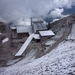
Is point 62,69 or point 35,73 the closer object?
point 62,69

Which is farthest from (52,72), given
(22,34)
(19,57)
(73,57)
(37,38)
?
(22,34)

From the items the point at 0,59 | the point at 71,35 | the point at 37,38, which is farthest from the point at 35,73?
the point at 37,38

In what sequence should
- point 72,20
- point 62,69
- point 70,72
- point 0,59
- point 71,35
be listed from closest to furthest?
point 70,72, point 62,69, point 0,59, point 71,35, point 72,20

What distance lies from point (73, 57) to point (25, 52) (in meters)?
13.6

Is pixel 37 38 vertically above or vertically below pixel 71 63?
below

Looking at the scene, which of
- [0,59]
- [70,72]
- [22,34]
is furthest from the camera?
[22,34]

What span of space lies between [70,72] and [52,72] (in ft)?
4.58

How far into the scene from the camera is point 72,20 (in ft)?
96.1

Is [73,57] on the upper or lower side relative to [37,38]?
upper

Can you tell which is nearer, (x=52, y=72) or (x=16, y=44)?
(x=52, y=72)

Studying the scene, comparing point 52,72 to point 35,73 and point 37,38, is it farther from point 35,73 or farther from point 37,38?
point 37,38

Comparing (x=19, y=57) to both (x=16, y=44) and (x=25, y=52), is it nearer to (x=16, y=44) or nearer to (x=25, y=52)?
(x=25, y=52)

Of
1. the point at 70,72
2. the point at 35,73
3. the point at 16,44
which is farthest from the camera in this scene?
the point at 16,44

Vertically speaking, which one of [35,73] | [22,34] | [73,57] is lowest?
[22,34]
